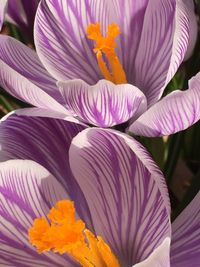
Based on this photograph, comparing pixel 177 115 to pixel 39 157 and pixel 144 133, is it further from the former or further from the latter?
pixel 39 157

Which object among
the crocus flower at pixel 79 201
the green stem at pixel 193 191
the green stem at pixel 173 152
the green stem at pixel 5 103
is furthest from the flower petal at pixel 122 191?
the green stem at pixel 5 103

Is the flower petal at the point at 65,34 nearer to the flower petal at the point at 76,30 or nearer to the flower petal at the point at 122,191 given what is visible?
the flower petal at the point at 76,30

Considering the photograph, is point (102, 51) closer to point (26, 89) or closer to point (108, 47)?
point (108, 47)

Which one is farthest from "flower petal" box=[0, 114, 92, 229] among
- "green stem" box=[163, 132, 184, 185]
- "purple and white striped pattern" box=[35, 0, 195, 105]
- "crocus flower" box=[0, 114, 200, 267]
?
"green stem" box=[163, 132, 184, 185]

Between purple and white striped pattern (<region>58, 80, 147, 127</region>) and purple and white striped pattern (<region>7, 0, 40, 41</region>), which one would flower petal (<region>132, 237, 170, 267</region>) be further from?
purple and white striped pattern (<region>7, 0, 40, 41</region>)

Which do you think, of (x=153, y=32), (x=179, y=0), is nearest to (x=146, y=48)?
(x=153, y=32)

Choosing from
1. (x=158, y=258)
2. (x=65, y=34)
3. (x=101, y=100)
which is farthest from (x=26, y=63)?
(x=158, y=258)
